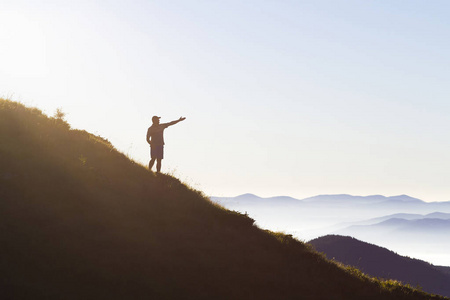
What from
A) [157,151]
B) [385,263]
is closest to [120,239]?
[157,151]

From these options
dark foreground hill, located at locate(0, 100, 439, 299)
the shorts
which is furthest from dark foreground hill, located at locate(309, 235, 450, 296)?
dark foreground hill, located at locate(0, 100, 439, 299)

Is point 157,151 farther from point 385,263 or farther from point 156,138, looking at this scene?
point 385,263

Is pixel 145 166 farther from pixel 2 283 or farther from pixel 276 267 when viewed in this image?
pixel 2 283

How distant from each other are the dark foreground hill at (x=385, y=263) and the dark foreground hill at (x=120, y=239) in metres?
108

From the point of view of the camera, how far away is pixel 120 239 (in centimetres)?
1252

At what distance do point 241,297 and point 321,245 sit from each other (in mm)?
127822

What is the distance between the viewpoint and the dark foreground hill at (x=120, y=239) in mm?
10258

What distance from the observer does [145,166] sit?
20875 mm

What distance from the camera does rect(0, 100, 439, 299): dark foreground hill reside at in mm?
10258

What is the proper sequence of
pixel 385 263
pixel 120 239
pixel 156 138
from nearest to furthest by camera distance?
pixel 120 239 → pixel 156 138 → pixel 385 263

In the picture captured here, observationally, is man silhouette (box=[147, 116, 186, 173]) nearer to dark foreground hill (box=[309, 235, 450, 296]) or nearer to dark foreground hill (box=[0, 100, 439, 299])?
dark foreground hill (box=[0, 100, 439, 299])

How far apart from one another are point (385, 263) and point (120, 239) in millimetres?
126895

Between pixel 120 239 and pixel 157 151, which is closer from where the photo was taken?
pixel 120 239

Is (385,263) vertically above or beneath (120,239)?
beneath
